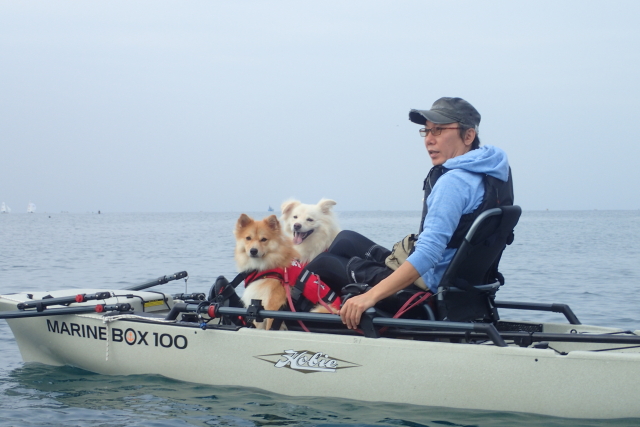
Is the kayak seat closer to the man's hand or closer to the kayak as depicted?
the kayak

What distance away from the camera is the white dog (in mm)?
6273

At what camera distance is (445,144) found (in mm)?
4273

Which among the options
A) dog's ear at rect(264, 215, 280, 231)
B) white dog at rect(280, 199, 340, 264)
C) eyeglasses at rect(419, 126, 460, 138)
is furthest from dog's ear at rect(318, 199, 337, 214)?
eyeglasses at rect(419, 126, 460, 138)

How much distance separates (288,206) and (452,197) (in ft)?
9.25

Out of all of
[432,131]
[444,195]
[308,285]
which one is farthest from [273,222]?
[444,195]

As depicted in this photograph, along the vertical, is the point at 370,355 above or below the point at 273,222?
below

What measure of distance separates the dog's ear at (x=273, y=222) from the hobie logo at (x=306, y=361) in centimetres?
102

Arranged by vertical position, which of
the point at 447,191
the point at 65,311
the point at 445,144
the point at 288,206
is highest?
the point at 445,144

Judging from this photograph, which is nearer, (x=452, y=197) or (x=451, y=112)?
(x=452, y=197)

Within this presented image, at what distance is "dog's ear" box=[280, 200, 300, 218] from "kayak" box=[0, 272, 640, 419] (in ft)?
4.94

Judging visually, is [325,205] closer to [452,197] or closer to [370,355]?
[370,355]

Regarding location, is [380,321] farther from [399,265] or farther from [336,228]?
[336,228]

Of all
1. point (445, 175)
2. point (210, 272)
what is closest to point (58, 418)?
point (445, 175)

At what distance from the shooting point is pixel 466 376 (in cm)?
422
